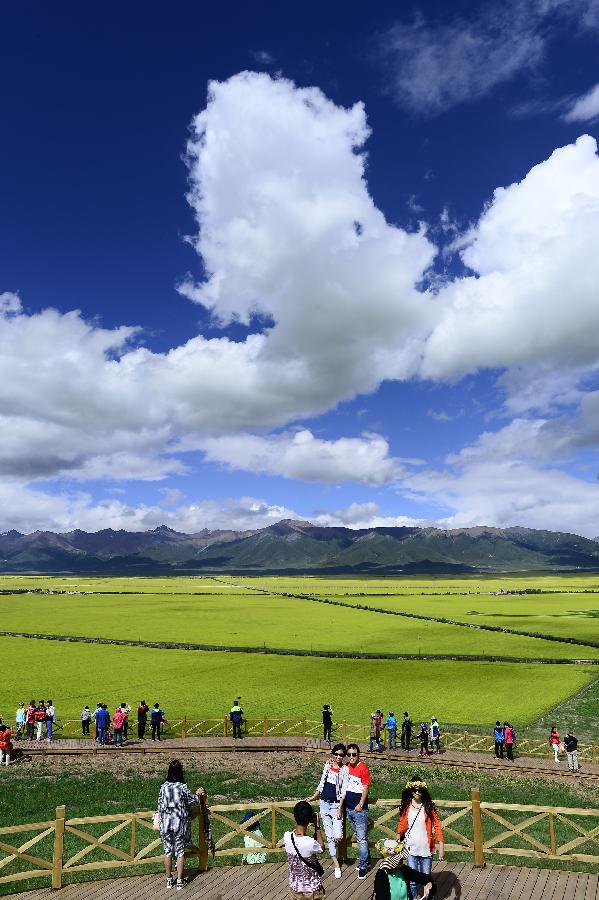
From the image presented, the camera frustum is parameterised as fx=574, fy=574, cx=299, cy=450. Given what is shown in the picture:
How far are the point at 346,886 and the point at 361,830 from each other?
1326 millimetres

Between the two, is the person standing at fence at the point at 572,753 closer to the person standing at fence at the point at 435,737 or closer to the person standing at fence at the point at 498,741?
the person standing at fence at the point at 498,741

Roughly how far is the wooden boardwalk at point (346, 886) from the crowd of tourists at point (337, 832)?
427 millimetres

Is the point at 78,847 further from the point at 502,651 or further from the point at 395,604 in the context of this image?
the point at 395,604

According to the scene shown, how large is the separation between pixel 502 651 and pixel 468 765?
42.7 meters

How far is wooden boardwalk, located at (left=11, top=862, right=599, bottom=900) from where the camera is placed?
41.4 ft

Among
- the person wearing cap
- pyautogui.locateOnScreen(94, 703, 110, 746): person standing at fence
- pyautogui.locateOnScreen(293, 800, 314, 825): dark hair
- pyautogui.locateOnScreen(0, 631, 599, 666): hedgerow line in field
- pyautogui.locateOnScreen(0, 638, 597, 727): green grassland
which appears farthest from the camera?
pyautogui.locateOnScreen(0, 631, 599, 666): hedgerow line in field

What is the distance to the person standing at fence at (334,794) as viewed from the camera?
1297 cm

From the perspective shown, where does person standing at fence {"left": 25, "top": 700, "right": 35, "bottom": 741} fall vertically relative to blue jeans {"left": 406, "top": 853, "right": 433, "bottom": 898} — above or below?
below

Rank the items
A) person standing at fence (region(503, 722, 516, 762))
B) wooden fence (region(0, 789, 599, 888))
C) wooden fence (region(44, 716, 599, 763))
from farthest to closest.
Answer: wooden fence (region(44, 716, 599, 763)) < person standing at fence (region(503, 722, 516, 762)) < wooden fence (region(0, 789, 599, 888))

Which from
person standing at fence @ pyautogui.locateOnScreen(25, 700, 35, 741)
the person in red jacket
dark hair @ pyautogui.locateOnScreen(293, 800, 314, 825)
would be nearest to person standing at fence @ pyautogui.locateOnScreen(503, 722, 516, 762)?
dark hair @ pyautogui.locateOnScreen(293, 800, 314, 825)

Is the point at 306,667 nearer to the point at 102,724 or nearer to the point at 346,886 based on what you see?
the point at 102,724

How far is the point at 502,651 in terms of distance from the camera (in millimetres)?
68438

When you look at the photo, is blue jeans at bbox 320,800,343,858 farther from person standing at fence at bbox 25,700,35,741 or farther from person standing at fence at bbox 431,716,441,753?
person standing at fence at bbox 25,700,35,741

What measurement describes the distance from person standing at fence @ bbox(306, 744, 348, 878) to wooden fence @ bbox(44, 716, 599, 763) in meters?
20.9
